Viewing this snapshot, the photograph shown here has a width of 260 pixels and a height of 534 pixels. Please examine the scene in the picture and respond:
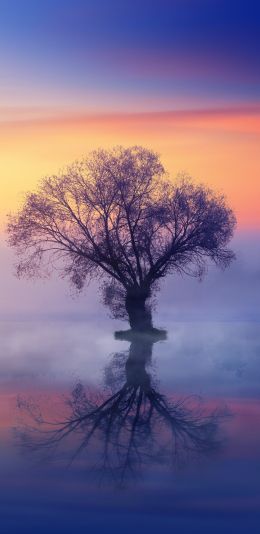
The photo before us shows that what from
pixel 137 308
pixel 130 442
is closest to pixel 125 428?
pixel 130 442

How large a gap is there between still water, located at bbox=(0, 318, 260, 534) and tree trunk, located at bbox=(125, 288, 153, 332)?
20.6ft

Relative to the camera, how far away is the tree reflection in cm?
995

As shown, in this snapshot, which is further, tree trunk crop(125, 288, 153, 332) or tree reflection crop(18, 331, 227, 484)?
tree trunk crop(125, 288, 153, 332)

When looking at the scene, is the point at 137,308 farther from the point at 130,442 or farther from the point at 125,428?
the point at 130,442

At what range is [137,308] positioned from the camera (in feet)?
96.2

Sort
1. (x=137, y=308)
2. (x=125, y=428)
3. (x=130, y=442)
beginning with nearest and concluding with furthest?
(x=130, y=442)
(x=125, y=428)
(x=137, y=308)

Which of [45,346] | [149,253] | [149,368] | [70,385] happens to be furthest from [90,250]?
[70,385]

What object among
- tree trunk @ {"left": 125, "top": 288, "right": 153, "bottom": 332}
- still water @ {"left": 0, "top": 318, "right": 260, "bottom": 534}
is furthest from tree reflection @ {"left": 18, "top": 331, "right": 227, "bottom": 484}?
tree trunk @ {"left": 125, "top": 288, "right": 153, "bottom": 332}

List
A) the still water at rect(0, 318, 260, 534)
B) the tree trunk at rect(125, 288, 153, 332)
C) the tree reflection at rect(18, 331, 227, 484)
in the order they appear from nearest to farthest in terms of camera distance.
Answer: the still water at rect(0, 318, 260, 534) < the tree reflection at rect(18, 331, 227, 484) < the tree trunk at rect(125, 288, 153, 332)

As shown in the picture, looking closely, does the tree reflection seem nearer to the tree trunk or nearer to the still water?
the still water

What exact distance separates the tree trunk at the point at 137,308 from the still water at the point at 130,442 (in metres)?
6.28

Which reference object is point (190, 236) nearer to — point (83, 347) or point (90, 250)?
point (90, 250)

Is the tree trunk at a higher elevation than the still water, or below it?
higher

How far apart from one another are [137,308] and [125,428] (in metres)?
17.5
